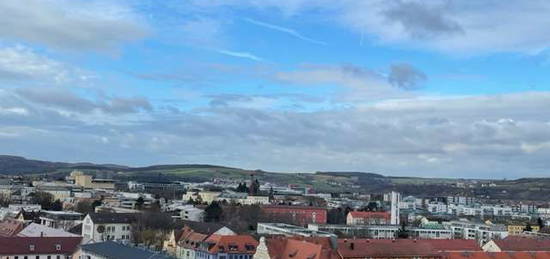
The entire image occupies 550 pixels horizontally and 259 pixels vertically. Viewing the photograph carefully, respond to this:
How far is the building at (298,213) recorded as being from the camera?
151 m

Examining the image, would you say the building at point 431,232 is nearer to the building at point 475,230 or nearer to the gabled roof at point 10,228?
the building at point 475,230

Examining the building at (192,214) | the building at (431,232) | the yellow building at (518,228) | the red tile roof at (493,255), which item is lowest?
the building at (431,232)

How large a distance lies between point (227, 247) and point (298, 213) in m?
83.1

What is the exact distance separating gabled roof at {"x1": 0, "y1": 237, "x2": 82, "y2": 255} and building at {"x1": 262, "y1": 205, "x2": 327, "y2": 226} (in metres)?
77.2

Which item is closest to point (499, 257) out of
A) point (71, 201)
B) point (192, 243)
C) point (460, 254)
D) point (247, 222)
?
point (460, 254)

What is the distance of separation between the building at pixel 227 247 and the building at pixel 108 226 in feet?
83.0

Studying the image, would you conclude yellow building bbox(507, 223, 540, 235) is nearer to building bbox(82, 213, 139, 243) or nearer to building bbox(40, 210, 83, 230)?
building bbox(82, 213, 139, 243)

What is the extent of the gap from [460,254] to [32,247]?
41.8 meters

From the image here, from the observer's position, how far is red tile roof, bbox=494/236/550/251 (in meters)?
83.2

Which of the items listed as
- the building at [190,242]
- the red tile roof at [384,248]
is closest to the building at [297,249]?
the red tile roof at [384,248]

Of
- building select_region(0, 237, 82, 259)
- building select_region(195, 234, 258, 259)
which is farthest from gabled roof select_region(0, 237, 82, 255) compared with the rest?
building select_region(195, 234, 258, 259)

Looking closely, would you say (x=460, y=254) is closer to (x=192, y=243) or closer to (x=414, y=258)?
(x=414, y=258)

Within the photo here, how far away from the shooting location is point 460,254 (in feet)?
226

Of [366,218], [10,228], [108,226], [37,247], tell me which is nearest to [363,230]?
[366,218]
